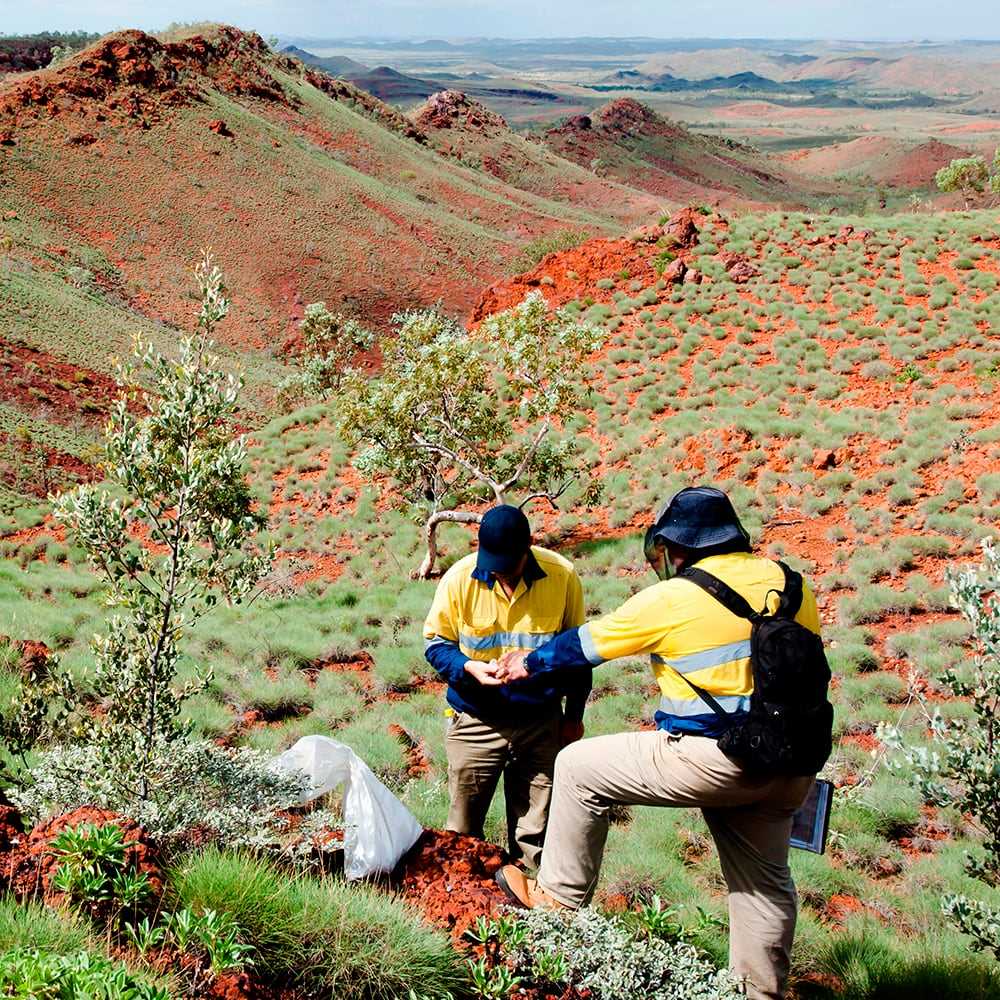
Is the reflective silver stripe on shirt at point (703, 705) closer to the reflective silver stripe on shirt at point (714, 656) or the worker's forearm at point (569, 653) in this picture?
the reflective silver stripe on shirt at point (714, 656)

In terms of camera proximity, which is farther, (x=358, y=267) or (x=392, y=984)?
(x=358, y=267)

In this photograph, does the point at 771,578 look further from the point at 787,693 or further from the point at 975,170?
the point at 975,170

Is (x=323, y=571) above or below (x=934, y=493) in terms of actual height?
below

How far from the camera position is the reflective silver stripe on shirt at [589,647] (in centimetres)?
324

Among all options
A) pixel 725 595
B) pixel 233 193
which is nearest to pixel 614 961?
pixel 725 595

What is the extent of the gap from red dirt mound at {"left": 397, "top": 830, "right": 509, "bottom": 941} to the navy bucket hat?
5.47 feet

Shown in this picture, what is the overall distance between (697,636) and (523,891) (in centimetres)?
143

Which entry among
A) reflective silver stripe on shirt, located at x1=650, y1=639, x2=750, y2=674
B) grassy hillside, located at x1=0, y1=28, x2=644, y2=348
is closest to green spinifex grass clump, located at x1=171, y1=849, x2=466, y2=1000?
reflective silver stripe on shirt, located at x1=650, y1=639, x2=750, y2=674

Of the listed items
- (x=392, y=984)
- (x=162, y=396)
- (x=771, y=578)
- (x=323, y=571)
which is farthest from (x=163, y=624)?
(x=323, y=571)

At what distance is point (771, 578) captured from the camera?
3.12 m

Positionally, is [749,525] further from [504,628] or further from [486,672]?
[486,672]

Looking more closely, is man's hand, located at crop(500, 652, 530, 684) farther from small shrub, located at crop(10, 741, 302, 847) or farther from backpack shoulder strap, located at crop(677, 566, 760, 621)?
small shrub, located at crop(10, 741, 302, 847)

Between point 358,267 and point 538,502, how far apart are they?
3451 cm

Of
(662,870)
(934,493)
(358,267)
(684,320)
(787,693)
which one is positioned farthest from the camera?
(358,267)
